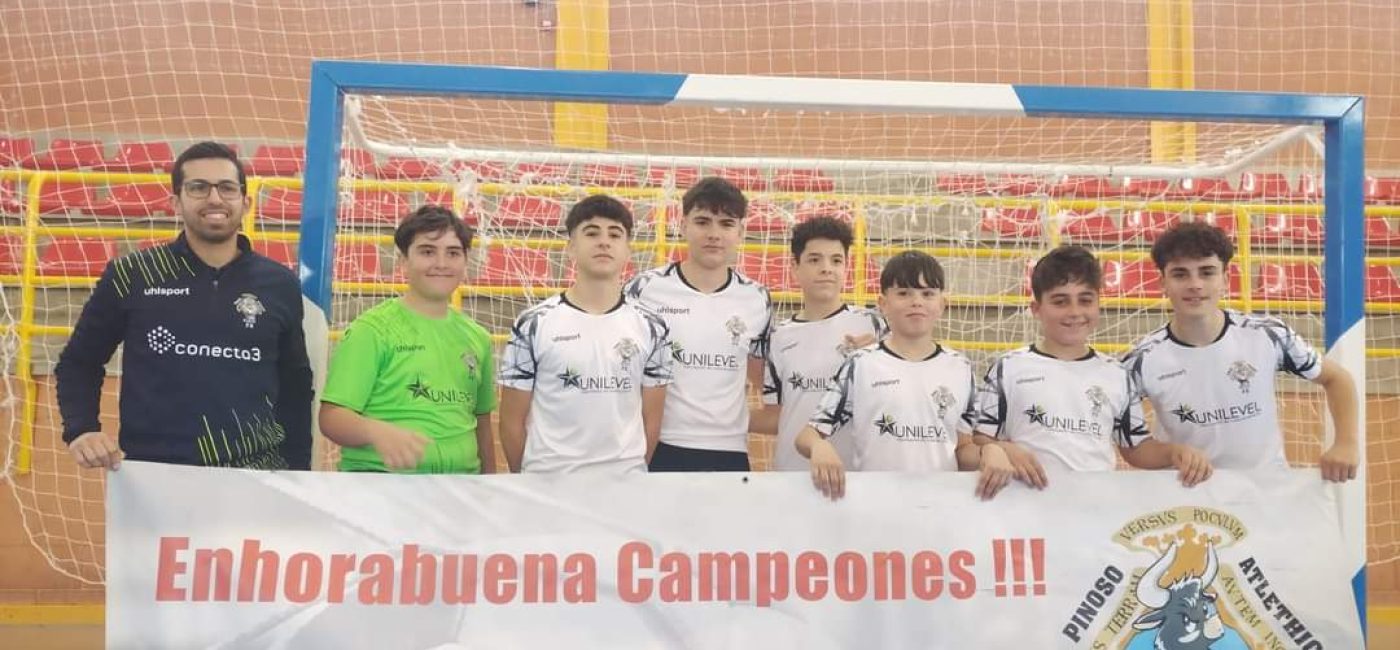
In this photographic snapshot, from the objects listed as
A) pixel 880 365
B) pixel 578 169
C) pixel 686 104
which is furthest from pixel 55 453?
pixel 880 365

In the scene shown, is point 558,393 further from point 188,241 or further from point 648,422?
point 188,241

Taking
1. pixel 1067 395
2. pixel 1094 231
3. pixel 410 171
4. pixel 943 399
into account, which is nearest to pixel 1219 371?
pixel 1067 395

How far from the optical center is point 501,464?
15.9 feet

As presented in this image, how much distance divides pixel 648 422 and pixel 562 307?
382 millimetres

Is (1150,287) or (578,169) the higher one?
(578,169)

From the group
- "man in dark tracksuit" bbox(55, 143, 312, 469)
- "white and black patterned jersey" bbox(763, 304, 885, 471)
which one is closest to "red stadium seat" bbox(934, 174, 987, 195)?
"white and black patterned jersey" bbox(763, 304, 885, 471)

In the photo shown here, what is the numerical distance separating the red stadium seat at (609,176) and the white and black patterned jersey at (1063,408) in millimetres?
2772

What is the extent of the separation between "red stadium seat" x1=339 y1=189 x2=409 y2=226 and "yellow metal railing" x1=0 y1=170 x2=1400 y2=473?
8 centimetres

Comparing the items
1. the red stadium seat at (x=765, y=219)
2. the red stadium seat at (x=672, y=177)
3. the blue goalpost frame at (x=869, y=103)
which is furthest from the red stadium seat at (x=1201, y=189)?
the blue goalpost frame at (x=869, y=103)

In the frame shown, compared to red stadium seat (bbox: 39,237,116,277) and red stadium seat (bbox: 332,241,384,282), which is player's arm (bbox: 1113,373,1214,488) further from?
red stadium seat (bbox: 39,237,116,277)

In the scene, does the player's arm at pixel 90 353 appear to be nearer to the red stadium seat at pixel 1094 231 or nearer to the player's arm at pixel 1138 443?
the player's arm at pixel 1138 443

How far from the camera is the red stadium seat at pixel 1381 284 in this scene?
5621 millimetres

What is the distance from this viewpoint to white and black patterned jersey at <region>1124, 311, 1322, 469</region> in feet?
8.75

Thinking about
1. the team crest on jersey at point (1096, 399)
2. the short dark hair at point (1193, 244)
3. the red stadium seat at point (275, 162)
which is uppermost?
the red stadium seat at point (275, 162)
